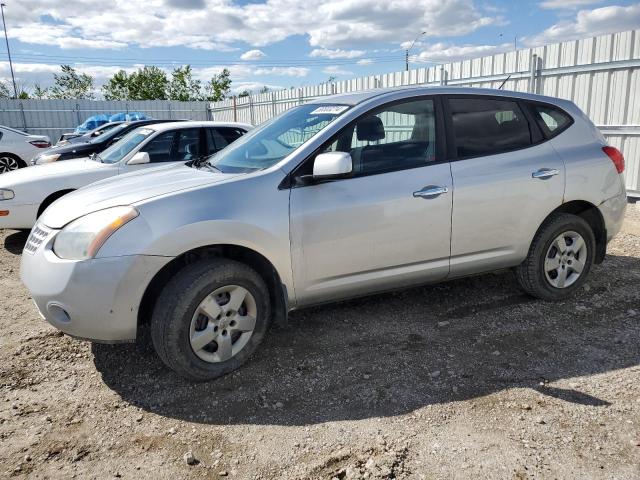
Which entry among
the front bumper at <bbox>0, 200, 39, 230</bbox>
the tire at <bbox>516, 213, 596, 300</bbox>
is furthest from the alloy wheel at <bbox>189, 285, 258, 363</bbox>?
the front bumper at <bbox>0, 200, 39, 230</bbox>

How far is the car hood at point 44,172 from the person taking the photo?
6.43m

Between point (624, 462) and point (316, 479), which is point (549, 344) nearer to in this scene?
point (624, 462)

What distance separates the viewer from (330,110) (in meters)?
3.84

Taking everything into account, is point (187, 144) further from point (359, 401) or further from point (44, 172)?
point (359, 401)

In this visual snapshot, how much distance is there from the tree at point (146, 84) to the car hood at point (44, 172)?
47589 mm

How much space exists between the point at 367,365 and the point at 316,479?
1.15 metres

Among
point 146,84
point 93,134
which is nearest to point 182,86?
point 146,84

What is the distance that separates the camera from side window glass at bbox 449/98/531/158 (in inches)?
156

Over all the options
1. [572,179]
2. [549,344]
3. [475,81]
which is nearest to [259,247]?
[549,344]

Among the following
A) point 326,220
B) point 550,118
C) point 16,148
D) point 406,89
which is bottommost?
point 326,220

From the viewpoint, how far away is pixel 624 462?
2.49 meters

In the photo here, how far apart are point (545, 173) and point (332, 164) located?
1.94 metres

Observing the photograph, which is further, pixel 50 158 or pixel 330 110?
pixel 50 158

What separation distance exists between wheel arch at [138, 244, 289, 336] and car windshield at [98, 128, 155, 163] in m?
4.34
